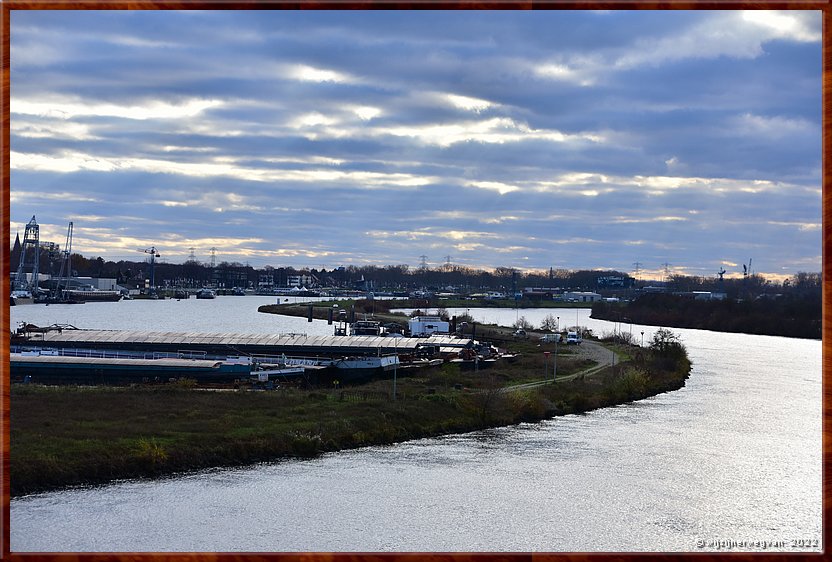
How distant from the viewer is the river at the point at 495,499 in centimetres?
1327

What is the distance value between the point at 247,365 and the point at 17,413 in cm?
1230

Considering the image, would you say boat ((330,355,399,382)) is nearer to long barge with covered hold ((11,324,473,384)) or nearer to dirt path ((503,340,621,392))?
long barge with covered hold ((11,324,473,384))

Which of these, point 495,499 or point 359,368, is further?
point 359,368

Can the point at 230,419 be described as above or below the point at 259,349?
below

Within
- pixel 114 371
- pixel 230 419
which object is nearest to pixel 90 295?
pixel 114 371

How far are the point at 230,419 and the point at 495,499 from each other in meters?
7.93

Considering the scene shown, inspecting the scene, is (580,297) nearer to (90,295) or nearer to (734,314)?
(734,314)

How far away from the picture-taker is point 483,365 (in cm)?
3825

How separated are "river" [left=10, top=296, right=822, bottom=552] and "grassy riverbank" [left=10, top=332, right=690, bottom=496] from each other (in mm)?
670

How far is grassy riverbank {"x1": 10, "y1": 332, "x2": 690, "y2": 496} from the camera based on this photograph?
16.7 m

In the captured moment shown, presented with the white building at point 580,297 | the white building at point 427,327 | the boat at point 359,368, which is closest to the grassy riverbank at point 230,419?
the boat at point 359,368

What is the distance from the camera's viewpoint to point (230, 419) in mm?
20766

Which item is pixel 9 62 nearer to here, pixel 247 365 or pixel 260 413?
pixel 260 413

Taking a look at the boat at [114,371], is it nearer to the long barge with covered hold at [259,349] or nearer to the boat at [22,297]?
the long barge with covered hold at [259,349]
